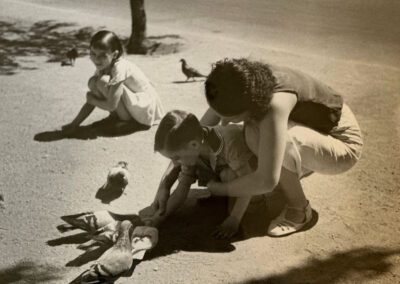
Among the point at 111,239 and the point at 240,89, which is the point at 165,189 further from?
the point at 240,89

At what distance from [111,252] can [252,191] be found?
2.04 feet

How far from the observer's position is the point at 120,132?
327 centimetres

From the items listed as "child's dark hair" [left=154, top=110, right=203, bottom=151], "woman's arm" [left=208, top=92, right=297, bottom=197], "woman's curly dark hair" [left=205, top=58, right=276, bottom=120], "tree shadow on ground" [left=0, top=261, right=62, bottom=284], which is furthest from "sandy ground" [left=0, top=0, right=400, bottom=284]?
"woman's curly dark hair" [left=205, top=58, right=276, bottom=120]

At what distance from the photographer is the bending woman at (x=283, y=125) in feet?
6.65

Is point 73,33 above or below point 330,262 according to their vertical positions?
above

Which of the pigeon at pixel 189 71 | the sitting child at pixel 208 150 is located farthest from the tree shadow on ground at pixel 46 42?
the sitting child at pixel 208 150

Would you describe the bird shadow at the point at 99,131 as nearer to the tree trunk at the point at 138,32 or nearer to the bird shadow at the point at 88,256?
the tree trunk at the point at 138,32

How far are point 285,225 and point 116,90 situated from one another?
1466mm

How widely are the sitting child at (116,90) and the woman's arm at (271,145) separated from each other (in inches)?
52.0

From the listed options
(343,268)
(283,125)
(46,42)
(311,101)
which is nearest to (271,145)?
(283,125)

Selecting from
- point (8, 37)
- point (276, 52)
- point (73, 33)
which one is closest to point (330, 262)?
point (276, 52)

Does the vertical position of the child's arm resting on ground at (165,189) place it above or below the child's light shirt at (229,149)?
→ below

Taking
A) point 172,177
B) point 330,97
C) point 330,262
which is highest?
point 330,97

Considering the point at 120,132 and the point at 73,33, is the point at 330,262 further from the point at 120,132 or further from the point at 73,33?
the point at 73,33
